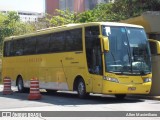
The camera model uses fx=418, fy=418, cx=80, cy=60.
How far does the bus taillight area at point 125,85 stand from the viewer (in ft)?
57.7

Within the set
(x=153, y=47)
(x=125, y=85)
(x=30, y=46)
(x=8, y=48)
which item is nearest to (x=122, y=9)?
(x=8, y=48)

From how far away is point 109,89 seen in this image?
17.6 metres

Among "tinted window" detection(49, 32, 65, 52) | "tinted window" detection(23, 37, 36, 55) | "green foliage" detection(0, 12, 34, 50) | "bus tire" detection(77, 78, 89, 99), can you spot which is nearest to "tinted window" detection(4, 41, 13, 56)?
"tinted window" detection(23, 37, 36, 55)

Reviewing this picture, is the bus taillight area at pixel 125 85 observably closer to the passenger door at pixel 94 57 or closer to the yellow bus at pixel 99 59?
the yellow bus at pixel 99 59

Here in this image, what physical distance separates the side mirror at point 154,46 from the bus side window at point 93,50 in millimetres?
3253

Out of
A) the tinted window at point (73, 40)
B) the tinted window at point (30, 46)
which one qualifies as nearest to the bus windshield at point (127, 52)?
the tinted window at point (73, 40)

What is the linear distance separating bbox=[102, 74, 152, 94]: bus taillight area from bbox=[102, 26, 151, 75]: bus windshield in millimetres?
259

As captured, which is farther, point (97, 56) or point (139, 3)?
point (139, 3)

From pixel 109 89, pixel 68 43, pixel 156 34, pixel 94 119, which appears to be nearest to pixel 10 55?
pixel 68 43

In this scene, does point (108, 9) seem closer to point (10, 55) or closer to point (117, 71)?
point (10, 55)

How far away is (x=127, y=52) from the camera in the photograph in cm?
1808

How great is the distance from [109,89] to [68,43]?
398 cm

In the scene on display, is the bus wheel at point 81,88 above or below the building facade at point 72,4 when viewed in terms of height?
below

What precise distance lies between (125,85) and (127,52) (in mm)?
1456
